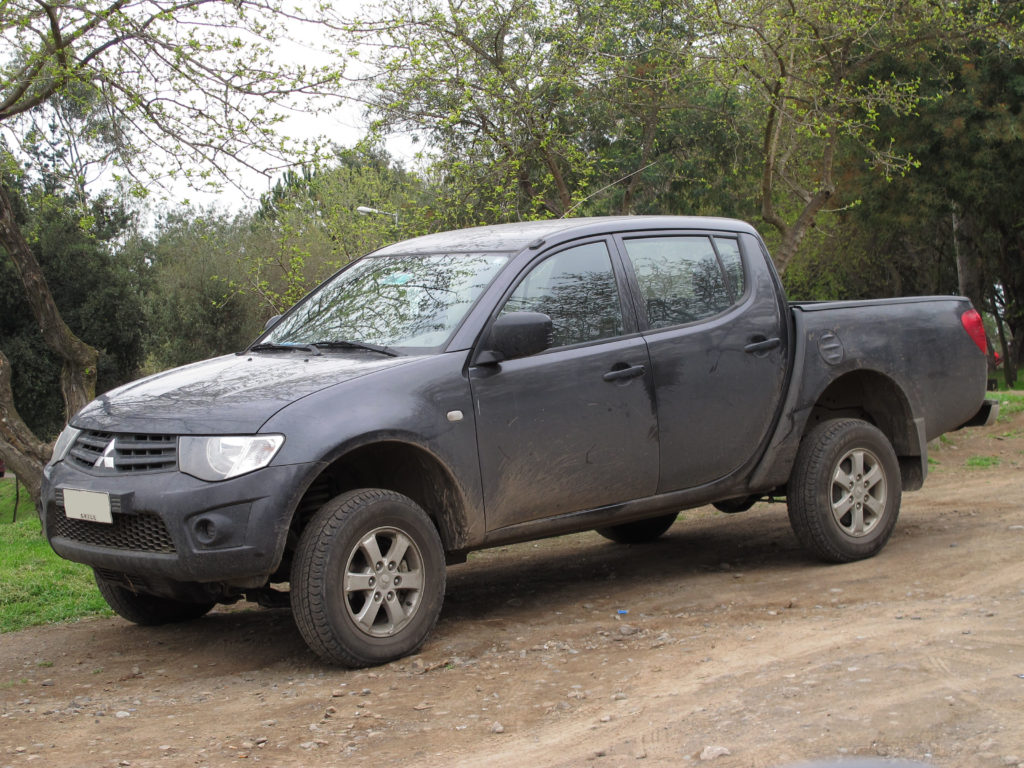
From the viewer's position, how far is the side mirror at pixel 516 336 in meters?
5.14

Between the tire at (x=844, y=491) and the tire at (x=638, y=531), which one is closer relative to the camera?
the tire at (x=844, y=491)

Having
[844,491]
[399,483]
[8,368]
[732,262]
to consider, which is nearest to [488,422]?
[399,483]

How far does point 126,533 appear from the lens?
187 inches

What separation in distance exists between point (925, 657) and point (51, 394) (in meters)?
29.1

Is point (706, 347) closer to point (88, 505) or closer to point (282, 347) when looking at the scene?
point (282, 347)

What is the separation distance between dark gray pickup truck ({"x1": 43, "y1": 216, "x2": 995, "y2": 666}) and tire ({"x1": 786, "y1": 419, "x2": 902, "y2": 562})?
0.05 feet

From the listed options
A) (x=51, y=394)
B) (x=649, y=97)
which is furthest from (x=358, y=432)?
(x=51, y=394)

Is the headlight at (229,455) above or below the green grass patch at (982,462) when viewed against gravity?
above

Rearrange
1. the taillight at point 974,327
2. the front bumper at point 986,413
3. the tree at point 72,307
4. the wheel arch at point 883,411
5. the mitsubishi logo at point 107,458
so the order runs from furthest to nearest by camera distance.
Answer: the tree at point 72,307
the front bumper at point 986,413
the taillight at point 974,327
the wheel arch at point 883,411
the mitsubishi logo at point 107,458

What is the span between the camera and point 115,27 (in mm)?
10352

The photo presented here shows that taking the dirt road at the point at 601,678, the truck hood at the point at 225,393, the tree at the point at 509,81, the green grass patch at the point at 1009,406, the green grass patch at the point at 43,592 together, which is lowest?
the green grass patch at the point at 1009,406

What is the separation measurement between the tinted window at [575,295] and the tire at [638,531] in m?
2.50

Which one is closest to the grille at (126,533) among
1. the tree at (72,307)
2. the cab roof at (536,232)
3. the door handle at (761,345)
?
the cab roof at (536,232)

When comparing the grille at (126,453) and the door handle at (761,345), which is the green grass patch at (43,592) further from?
the door handle at (761,345)
